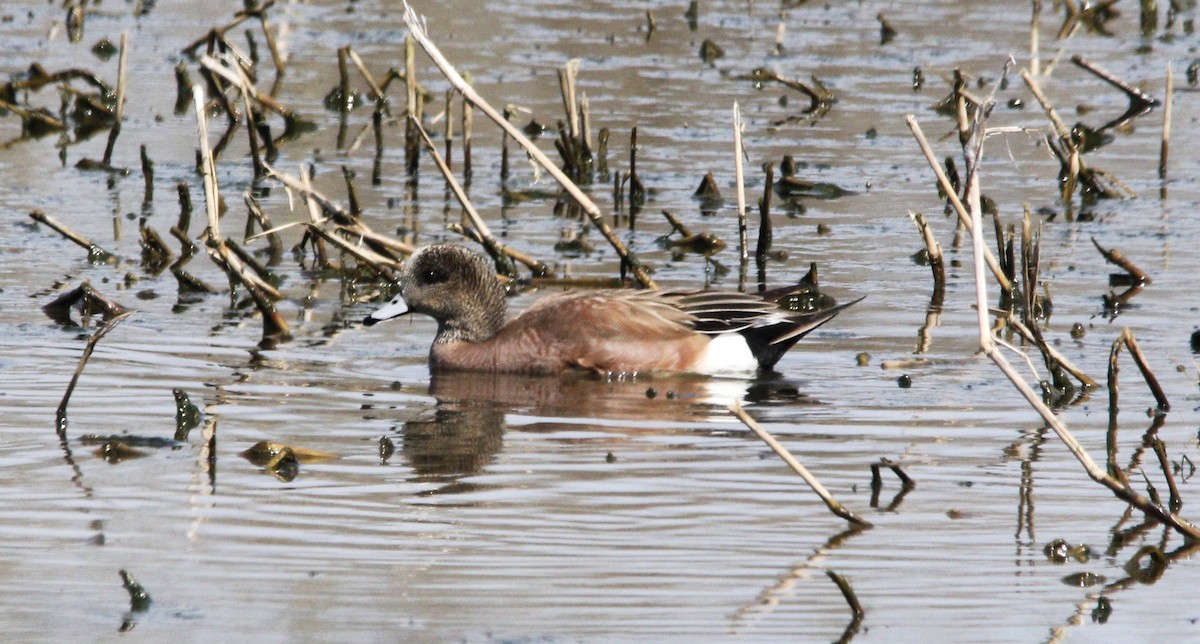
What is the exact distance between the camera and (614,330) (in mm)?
8023

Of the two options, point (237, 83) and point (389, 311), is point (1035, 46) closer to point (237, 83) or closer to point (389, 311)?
point (237, 83)

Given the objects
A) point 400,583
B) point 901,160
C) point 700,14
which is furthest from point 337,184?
point 700,14

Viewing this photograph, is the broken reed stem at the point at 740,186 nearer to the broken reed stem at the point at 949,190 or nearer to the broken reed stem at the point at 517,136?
the broken reed stem at the point at 517,136

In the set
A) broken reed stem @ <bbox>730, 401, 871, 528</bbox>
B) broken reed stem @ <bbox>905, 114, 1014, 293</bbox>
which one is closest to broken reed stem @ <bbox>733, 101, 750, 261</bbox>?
broken reed stem @ <bbox>905, 114, 1014, 293</bbox>

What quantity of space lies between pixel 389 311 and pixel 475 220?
86 centimetres

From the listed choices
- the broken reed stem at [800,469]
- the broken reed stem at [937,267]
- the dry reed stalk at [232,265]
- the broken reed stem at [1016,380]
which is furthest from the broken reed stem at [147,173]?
the broken reed stem at [1016,380]

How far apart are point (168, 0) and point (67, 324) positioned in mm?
11791

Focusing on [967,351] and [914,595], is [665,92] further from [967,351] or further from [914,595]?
[914,595]

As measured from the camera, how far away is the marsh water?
15.4 feet

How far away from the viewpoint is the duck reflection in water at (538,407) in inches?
251

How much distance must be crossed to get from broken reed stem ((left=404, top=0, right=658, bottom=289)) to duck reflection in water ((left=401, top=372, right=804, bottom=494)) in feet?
2.97

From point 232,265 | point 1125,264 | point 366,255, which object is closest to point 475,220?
point 366,255

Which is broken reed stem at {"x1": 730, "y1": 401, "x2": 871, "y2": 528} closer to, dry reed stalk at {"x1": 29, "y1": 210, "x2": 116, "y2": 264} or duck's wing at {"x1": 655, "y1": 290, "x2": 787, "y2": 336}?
duck's wing at {"x1": 655, "y1": 290, "x2": 787, "y2": 336}

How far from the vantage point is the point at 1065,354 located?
795 cm
